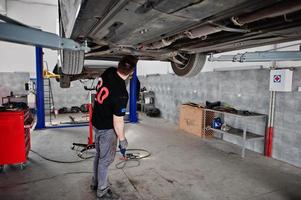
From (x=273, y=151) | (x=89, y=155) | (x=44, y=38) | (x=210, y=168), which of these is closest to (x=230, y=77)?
(x=273, y=151)

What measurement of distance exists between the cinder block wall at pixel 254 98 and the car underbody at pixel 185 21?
184 cm

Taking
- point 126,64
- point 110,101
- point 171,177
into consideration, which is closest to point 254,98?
point 171,177

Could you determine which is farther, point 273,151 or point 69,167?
point 273,151

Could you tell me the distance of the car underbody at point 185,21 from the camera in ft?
3.63

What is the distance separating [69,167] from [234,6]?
9.10 ft

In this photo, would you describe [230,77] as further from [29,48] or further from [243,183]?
[29,48]

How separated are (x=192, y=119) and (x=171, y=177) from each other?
94.5 inches

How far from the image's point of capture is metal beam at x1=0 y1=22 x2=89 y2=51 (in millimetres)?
1228

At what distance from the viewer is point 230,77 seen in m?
4.27

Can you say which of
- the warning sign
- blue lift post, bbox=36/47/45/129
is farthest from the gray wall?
the warning sign

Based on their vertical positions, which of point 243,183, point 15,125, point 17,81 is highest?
point 17,81

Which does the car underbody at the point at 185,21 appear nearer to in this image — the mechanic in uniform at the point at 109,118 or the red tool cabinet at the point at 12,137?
the mechanic in uniform at the point at 109,118

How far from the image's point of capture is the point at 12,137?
2623 mm

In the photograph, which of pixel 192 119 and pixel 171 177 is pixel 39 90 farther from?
pixel 171 177
